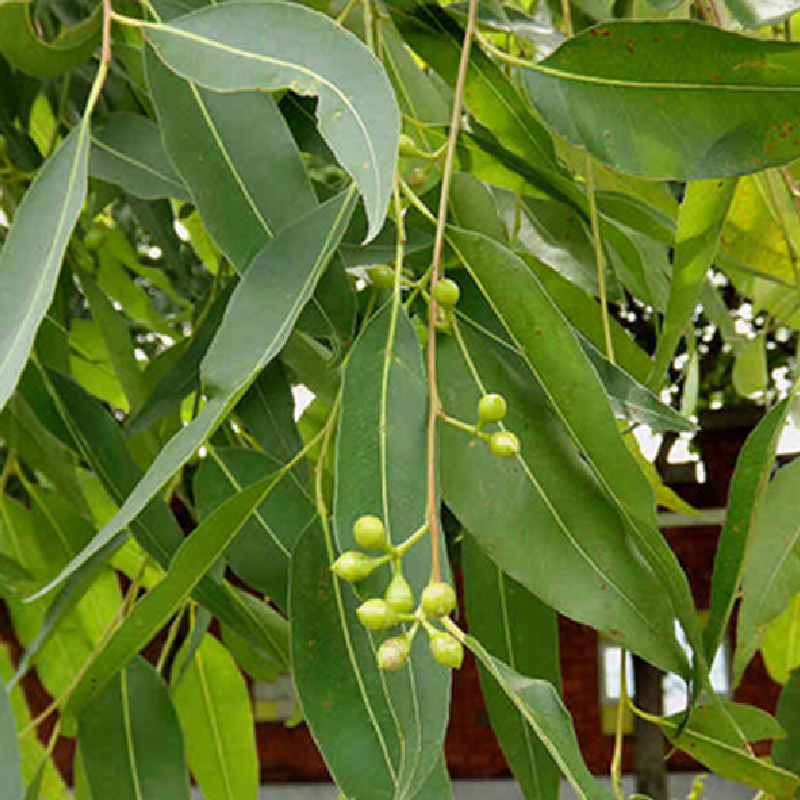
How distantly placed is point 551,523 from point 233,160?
162mm

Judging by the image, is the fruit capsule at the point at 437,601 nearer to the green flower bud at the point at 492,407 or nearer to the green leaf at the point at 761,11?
the green flower bud at the point at 492,407

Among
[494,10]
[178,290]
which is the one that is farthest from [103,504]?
[494,10]

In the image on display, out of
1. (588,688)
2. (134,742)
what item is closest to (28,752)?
(134,742)

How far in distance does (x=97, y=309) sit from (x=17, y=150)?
4.4 inches

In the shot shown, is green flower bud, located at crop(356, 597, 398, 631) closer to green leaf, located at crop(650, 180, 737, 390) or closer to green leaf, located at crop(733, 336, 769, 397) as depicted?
green leaf, located at crop(650, 180, 737, 390)

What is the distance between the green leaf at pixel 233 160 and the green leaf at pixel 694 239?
0.13 meters

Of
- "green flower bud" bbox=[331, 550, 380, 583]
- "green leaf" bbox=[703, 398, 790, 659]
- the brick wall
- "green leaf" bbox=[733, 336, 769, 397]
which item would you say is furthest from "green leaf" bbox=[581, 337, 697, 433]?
the brick wall

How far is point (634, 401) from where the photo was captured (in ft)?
1.49

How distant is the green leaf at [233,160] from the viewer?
1.49 feet

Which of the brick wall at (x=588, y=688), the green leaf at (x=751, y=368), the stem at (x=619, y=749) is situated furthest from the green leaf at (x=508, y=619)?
the brick wall at (x=588, y=688)

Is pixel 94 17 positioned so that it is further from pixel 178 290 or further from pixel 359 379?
pixel 178 290

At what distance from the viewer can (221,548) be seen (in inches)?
17.1

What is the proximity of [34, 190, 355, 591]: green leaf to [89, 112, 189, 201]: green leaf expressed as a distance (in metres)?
0.19

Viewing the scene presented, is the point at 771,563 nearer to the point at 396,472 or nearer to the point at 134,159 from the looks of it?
the point at 396,472
